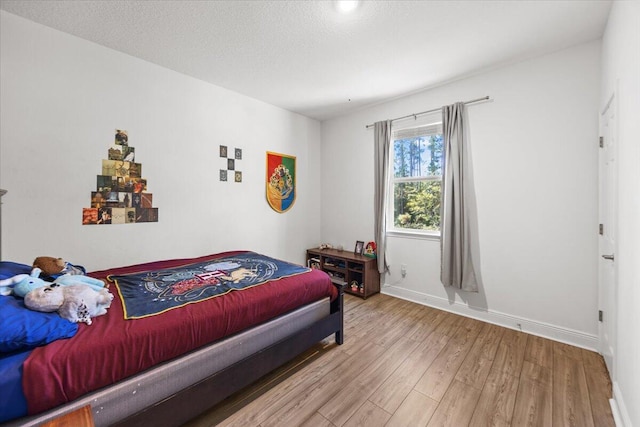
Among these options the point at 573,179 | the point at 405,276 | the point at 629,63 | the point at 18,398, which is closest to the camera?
the point at 18,398

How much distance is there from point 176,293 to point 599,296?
3319mm

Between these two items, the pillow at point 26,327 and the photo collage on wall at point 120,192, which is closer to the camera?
the pillow at point 26,327

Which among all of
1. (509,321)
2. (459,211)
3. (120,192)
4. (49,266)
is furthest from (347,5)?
(509,321)

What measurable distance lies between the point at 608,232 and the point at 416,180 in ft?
5.97

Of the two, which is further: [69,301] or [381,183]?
[381,183]

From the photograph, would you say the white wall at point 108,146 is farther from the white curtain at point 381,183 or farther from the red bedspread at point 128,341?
the white curtain at point 381,183

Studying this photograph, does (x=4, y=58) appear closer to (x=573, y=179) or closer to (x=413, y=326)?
(x=413, y=326)

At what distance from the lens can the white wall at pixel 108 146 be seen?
2033mm

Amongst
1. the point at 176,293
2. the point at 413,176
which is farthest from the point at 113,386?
the point at 413,176

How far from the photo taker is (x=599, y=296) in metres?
A: 2.24

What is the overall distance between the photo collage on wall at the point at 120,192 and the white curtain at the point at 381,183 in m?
2.63

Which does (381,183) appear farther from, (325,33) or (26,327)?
(26,327)

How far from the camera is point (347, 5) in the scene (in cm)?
185

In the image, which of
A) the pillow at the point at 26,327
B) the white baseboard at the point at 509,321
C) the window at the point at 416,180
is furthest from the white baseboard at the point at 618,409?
the pillow at the point at 26,327
